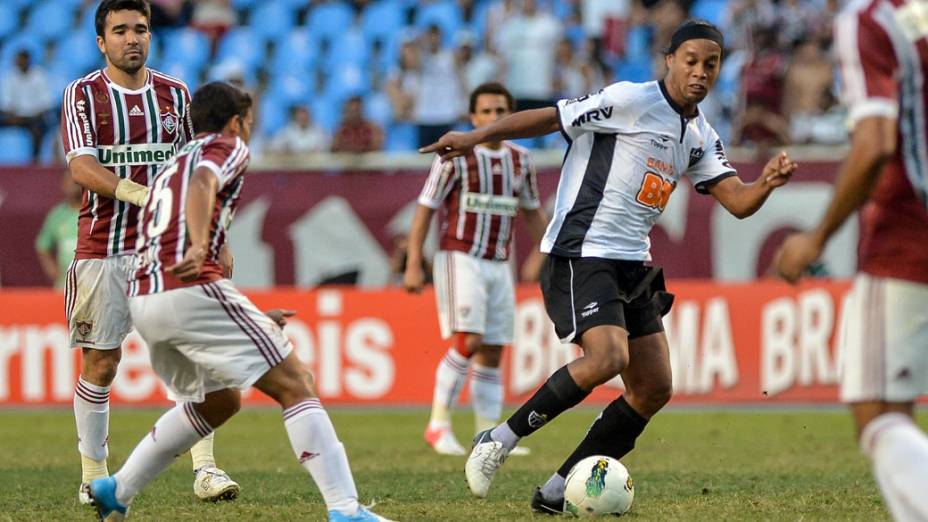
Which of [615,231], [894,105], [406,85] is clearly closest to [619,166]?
[615,231]

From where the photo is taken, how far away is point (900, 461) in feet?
15.1

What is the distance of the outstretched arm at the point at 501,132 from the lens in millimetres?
6797

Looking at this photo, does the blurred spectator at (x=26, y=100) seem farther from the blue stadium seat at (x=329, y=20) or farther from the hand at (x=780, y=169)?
the hand at (x=780, y=169)

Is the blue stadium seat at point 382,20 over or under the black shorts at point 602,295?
over

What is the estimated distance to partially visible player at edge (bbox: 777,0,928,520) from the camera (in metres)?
4.62

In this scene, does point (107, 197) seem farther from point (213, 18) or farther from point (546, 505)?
point (213, 18)

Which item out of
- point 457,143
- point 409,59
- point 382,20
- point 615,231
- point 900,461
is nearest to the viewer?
point 900,461

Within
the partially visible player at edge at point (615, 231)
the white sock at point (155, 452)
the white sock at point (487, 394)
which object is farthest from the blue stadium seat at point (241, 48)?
the white sock at point (155, 452)

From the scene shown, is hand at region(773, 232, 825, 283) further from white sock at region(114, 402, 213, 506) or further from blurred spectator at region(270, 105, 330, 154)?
blurred spectator at region(270, 105, 330, 154)

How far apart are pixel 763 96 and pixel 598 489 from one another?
11.9m

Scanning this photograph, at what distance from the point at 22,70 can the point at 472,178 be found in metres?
9.73

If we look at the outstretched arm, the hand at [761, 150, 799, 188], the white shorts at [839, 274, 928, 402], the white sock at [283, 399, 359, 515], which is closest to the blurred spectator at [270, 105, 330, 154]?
the outstretched arm

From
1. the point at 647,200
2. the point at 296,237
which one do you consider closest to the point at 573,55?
the point at 296,237

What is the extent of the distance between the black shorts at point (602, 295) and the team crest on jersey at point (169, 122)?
216 cm
